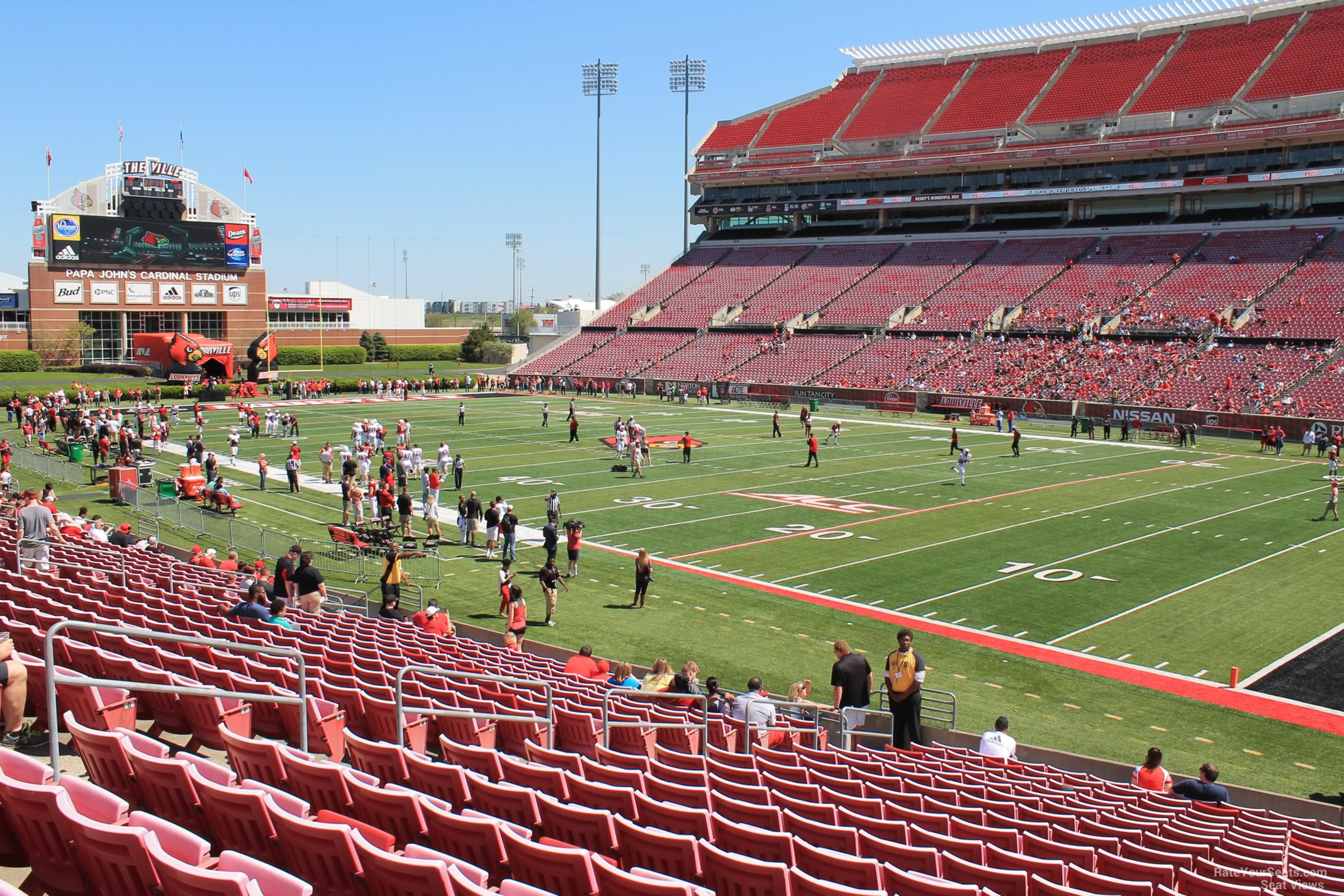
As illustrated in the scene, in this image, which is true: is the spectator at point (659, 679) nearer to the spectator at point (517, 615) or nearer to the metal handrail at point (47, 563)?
the spectator at point (517, 615)

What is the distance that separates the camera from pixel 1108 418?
49500 millimetres

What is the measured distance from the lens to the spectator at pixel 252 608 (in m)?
11.9

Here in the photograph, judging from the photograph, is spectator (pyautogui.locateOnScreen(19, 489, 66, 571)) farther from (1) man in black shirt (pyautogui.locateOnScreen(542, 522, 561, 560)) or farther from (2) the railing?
(2) the railing

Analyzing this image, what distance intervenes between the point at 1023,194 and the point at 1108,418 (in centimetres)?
2707

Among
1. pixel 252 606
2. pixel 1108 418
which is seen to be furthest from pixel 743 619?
pixel 1108 418

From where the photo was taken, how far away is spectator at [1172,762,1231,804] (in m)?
9.84

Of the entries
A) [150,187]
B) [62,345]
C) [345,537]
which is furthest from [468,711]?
[62,345]

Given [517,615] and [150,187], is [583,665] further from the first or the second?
[150,187]

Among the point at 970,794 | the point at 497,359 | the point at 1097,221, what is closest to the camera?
the point at 970,794

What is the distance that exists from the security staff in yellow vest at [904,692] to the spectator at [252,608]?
6677 mm

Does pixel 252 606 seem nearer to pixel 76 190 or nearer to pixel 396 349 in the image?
pixel 76 190

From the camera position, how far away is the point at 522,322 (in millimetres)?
163000

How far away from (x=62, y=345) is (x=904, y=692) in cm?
8177

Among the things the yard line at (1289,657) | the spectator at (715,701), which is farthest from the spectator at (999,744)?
the yard line at (1289,657)
